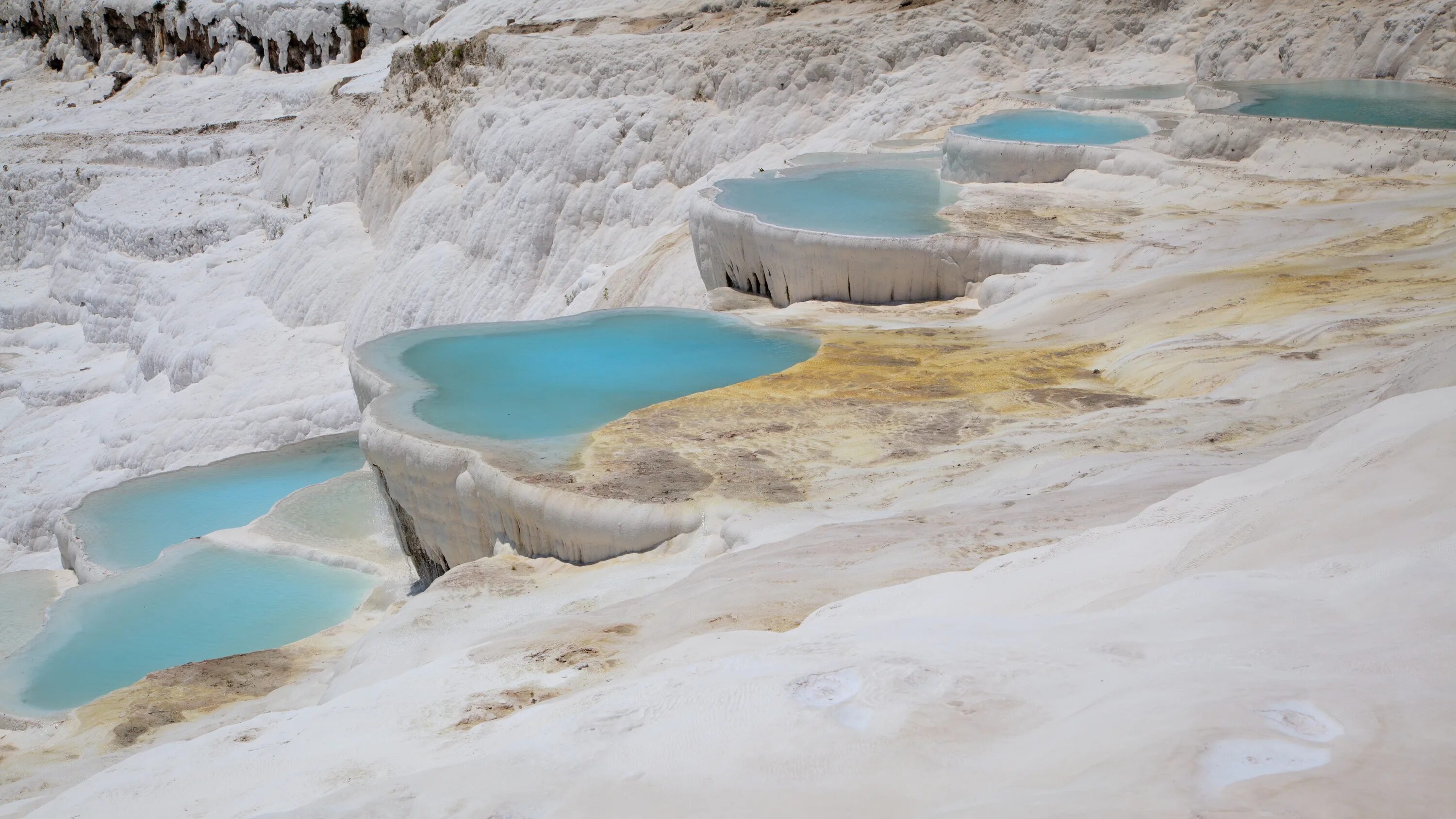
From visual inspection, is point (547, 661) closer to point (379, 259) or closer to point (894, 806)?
point (894, 806)

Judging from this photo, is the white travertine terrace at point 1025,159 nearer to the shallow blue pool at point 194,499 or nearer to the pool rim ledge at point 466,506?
the pool rim ledge at point 466,506

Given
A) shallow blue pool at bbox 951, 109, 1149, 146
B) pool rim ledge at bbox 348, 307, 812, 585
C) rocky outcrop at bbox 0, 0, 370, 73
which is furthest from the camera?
rocky outcrop at bbox 0, 0, 370, 73

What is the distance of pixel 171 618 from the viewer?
7.34 m

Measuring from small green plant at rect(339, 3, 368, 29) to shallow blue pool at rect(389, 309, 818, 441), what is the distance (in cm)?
2192

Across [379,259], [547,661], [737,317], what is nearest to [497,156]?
[379,259]

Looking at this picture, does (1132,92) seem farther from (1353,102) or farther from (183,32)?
(183,32)

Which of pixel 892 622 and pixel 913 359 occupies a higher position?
pixel 892 622

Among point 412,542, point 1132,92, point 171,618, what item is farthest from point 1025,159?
point 171,618

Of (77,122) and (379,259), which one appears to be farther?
(77,122)

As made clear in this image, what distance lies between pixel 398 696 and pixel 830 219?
6.85 m

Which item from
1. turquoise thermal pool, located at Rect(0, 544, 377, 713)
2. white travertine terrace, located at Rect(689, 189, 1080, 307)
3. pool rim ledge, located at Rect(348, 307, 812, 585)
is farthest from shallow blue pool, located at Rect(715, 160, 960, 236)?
turquoise thermal pool, located at Rect(0, 544, 377, 713)

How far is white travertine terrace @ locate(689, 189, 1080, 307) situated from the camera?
876 centimetres

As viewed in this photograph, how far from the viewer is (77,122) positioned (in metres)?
28.5

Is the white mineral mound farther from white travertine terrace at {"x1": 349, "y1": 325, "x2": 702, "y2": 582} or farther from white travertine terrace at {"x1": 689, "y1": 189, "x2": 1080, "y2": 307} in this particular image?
white travertine terrace at {"x1": 689, "y1": 189, "x2": 1080, "y2": 307}
